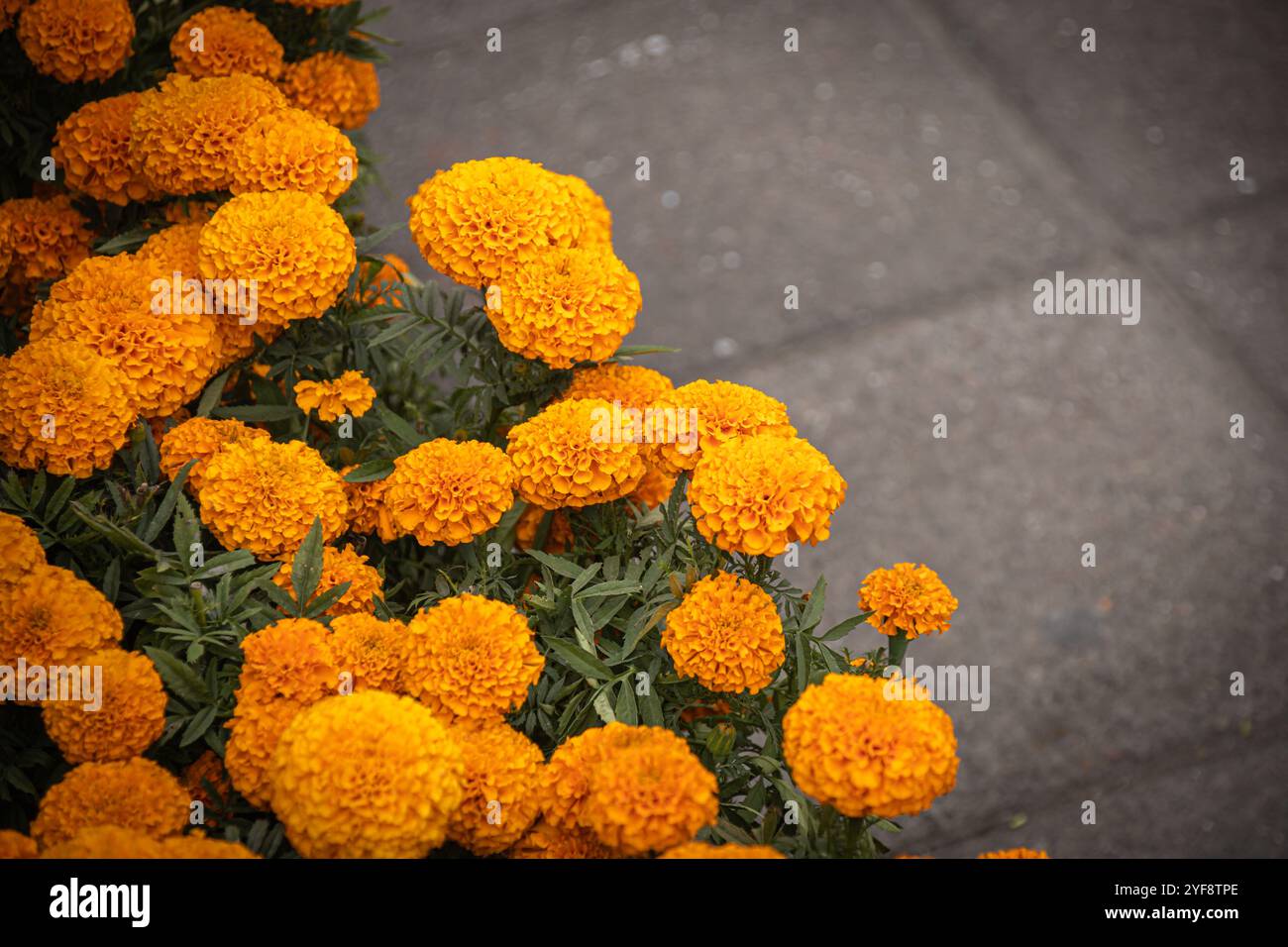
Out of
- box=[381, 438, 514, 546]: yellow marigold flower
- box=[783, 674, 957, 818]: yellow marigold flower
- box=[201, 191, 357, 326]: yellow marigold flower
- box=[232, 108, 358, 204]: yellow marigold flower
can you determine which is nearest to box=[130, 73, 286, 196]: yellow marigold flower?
box=[232, 108, 358, 204]: yellow marigold flower

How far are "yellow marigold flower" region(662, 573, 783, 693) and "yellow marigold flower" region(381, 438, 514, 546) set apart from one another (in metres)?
0.32

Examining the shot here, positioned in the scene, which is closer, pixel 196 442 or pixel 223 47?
pixel 196 442

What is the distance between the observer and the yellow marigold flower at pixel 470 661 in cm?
155

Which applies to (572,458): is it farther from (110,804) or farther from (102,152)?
(102,152)

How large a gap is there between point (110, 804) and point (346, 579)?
47cm

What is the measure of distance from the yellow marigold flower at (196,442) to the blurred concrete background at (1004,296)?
1.55 meters

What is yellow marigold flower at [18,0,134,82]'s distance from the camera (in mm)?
2082

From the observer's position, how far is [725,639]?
1.59 meters

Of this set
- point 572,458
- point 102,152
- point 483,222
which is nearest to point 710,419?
point 572,458
